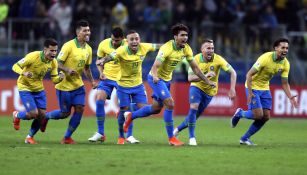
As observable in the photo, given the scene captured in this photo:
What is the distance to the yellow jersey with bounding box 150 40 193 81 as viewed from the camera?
1722 centimetres

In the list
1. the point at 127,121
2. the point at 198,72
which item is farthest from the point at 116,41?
the point at 198,72

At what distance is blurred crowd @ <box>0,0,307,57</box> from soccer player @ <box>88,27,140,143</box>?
11.8m

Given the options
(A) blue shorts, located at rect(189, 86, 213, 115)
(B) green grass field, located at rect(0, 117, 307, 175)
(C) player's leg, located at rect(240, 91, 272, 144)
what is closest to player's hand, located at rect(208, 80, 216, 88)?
(A) blue shorts, located at rect(189, 86, 213, 115)

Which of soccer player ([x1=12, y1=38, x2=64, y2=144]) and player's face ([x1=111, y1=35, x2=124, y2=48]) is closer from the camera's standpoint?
soccer player ([x1=12, y1=38, x2=64, y2=144])

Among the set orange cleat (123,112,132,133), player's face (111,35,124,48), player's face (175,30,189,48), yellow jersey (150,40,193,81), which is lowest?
orange cleat (123,112,132,133)

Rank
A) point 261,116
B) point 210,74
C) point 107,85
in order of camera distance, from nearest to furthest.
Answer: point 210,74 < point 261,116 < point 107,85

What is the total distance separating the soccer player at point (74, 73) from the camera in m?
17.8

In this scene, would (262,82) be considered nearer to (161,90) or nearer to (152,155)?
(161,90)

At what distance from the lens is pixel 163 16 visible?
32.0 metres

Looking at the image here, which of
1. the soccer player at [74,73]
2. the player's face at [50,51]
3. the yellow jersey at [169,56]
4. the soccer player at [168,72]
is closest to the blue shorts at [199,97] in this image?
the soccer player at [168,72]

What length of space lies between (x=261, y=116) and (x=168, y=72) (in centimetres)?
235

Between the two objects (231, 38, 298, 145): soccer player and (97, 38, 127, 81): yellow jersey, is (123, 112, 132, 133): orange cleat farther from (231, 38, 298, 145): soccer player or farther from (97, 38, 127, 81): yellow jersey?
(231, 38, 298, 145): soccer player

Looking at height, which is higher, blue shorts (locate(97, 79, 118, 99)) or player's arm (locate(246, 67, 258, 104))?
player's arm (locate(246, 67, 258, 104))

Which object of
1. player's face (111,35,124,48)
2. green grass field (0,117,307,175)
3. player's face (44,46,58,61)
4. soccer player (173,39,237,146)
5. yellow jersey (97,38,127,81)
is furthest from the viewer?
yellow jersey (97,38,127,81)
